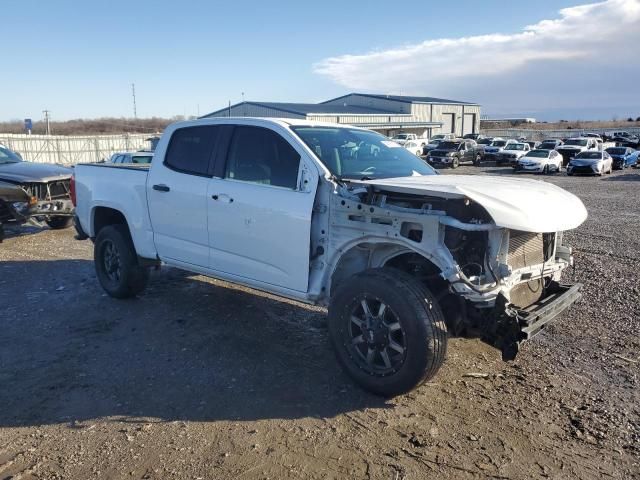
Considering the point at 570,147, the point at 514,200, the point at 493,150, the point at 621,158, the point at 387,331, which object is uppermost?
the point at 514,200

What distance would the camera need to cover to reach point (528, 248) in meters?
4.08

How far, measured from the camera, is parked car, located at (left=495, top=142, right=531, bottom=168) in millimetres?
35031

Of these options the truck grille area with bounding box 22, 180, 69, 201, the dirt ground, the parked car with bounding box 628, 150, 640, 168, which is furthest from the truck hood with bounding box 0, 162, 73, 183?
the parked car with bounding box 628, 150, 640, 168

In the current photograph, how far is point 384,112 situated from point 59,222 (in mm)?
63840

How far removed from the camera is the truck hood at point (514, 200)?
3.50 meters

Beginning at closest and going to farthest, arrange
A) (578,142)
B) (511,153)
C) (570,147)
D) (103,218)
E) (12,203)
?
(103,218) → (12,203) → (511,153) → (570,147) → (578,142)

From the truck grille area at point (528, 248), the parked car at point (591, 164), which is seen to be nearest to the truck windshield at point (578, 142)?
the parked car at point (591, 164)

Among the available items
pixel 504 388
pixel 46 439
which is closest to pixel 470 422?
pixel 504 388

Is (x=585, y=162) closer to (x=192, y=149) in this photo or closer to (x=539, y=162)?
(x=539, y=162)

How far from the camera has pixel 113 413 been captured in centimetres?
375

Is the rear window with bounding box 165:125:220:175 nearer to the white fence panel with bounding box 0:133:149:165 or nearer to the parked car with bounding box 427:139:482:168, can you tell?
the parked car with bounding box 427:139:482:168

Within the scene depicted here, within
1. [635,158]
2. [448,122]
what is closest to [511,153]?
[635,158]

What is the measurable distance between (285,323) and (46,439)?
2520mm

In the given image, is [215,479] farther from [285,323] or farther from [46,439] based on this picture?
[285,323]
